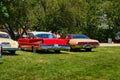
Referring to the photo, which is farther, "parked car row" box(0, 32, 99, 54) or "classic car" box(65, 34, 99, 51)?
"classic car" box(65, 34, 99, 51)

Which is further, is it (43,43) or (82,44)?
(82,44)

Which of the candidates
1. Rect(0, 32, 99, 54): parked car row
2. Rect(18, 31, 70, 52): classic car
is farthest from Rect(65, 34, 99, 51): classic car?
Rect(18, 31, 70, 52): classic car

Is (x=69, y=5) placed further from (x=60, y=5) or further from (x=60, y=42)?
(x=60, y=42)

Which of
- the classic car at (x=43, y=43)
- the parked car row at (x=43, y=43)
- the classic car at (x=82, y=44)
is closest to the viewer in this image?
the parked car row at (x=43, y=43)

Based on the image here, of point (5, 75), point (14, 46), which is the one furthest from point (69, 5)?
point (5, 75)

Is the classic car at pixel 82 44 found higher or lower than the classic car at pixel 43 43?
lower

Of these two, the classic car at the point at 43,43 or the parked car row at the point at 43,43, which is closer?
the parked car row at the point at 43,43

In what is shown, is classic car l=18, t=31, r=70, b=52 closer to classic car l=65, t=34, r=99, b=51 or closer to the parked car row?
the parked car row

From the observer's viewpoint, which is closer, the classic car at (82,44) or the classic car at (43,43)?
the classic car at (43,43)

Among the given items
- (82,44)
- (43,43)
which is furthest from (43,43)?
(82,44)

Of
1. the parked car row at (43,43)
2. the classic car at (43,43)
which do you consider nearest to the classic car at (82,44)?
the parked car row at (43,43)

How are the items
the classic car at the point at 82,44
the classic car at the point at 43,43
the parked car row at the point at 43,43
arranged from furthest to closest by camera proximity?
the classic car at the point at 82,44 → the classic car at the point at 43,43 → the parked car row at the point at 43,43

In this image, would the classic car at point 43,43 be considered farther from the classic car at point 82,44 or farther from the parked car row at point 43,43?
the classic car at point 82,44

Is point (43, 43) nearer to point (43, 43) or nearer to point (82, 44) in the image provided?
point (43, 43)
